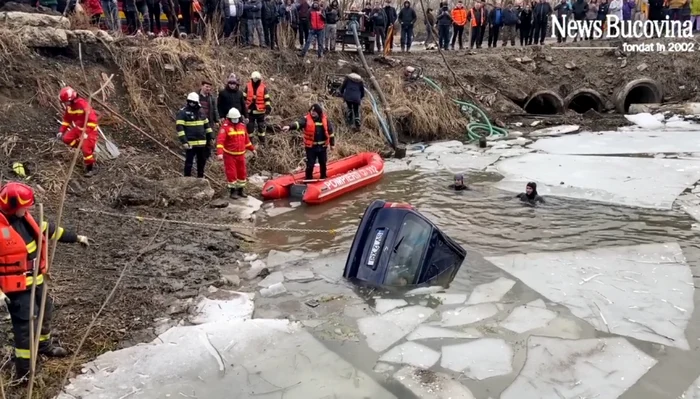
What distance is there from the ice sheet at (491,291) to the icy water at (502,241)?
0.07 meters

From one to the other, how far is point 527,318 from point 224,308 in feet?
9.63

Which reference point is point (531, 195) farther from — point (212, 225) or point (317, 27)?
point (317, 27)

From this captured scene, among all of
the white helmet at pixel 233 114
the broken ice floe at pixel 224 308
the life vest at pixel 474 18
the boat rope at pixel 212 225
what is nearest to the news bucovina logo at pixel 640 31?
the life vest at pixel 474 18

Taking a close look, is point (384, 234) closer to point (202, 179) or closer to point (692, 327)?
point (692, 327)

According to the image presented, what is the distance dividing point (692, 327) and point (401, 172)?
6915 mm

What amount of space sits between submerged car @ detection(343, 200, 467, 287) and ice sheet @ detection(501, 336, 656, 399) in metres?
1.45

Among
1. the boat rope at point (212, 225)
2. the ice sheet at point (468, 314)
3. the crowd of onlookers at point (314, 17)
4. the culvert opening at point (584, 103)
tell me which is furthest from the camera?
the culvert opening at point (584, 103)

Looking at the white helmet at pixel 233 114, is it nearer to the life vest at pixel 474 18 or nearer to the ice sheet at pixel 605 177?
the ice sheet at pixel 605 177

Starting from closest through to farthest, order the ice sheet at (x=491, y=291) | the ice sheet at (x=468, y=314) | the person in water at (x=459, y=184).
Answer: the ice sheet at (x=468, y=314), the ice sheet at (x=491, y=291), the person in water at (x=459, y=184)

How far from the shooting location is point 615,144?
13.1 metres

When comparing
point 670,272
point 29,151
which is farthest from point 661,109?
point 29,151

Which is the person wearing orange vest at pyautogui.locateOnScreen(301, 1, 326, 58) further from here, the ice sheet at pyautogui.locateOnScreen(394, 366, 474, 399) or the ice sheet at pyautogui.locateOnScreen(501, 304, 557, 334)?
the ice sheet at pyautogui.locateOnScreen(394, 366, 474, 399)

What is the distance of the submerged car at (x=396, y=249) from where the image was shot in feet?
20.2

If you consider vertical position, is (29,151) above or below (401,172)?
above
